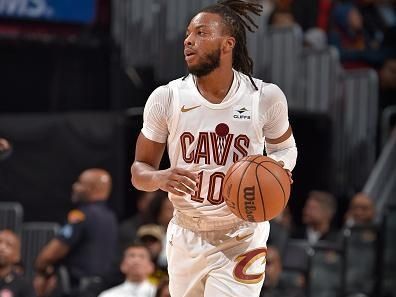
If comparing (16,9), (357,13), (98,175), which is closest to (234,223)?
(98,175)

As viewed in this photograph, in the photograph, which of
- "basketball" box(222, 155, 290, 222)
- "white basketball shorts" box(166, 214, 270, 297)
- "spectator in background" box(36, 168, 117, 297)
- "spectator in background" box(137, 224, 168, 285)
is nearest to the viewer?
"basketball" box(222, 155, 290, 222)

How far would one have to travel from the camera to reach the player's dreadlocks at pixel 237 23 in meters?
6.39

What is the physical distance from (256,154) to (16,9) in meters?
6.90

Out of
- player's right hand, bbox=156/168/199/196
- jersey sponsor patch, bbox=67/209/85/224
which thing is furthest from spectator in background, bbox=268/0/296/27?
player's right hand, bbox=156/168/199/196

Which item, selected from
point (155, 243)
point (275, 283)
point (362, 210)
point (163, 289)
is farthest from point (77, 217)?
point (362, 210)

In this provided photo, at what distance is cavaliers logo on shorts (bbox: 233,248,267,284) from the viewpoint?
20.5ft

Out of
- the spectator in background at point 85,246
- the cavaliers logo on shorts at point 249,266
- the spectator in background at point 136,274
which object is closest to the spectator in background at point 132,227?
the spectator in background at point 85,246

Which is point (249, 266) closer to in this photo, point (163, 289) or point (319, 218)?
point (163, 289)

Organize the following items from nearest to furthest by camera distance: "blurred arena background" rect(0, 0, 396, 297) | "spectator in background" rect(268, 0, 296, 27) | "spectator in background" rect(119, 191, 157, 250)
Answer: "spectator in background" rect(119, 191, 157, 250) < "blurred arena background" rect(0, 0, 396, 297) < "spectator in background" rect(268, 0, 296, 27)

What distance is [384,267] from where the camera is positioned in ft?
39.0

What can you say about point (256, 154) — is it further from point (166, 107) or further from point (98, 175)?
point (98, 175)

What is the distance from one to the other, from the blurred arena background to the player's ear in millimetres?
5121

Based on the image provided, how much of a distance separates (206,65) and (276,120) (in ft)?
1.70

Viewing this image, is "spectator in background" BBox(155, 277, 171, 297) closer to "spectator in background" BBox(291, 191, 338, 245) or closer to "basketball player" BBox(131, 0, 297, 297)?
"spectator in background" BBox(291, 191, 338, 245)
